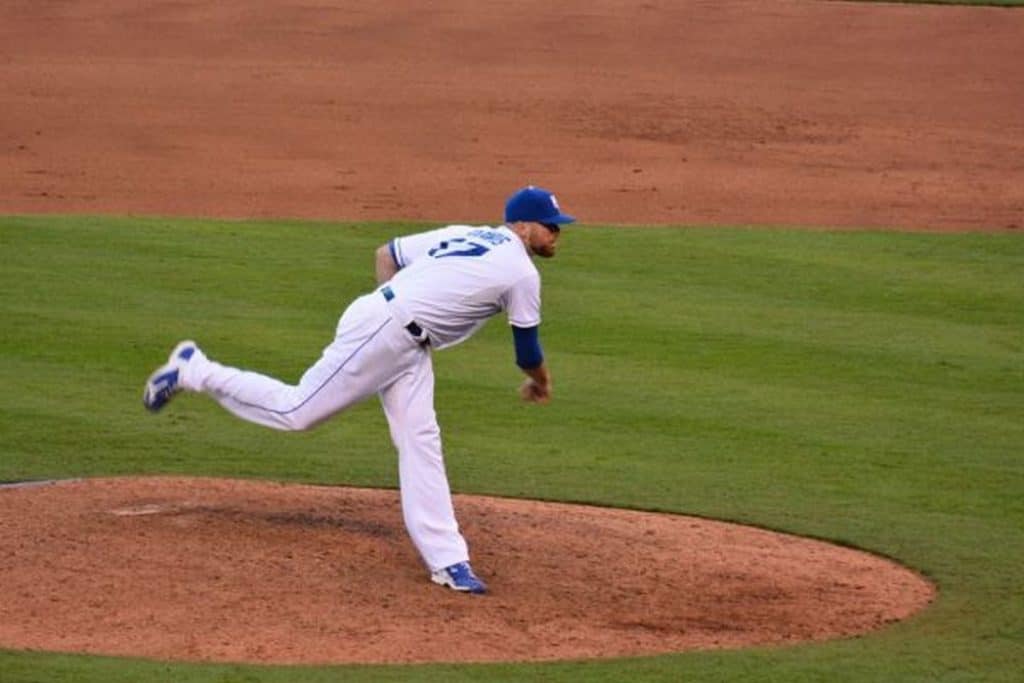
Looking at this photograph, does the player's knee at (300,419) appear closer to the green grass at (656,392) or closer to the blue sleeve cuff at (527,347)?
the blue sleeve cuff at (527,347)

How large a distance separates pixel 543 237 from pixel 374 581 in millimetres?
1485

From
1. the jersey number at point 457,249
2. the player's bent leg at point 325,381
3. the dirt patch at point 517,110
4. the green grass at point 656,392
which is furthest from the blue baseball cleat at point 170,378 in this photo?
the dirt patch at point 517,110

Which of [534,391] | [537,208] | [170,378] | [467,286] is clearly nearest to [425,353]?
[467,286]

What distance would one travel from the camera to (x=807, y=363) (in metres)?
12.7

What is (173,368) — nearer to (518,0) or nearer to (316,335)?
(316,335)

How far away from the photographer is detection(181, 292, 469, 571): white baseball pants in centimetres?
827

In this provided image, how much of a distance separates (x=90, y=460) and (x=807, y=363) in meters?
4.46

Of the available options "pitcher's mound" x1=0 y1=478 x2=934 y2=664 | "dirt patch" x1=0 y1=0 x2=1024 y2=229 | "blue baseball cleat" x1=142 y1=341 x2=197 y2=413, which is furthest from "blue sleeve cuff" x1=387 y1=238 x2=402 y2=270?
"dirt patch" x1=0 y1=0 x2=1024 y2=229

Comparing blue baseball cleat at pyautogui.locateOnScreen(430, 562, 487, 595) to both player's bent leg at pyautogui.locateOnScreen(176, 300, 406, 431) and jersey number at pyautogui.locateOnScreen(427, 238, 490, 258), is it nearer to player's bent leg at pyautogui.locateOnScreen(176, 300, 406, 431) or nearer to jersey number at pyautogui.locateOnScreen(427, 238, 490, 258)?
player's bent leg at pyautogui.locateOnScreen(176, 300, 406, 431)

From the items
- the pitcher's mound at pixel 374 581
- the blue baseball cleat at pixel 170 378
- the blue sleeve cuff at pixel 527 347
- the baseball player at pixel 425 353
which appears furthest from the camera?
the blue baseball cleat at pixel 170 378

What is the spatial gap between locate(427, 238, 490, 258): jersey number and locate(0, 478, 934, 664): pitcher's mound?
125 centimetres

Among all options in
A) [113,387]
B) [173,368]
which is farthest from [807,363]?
[173,368]

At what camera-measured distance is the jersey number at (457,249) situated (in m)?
8.34

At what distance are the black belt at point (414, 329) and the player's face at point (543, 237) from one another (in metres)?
0.55
